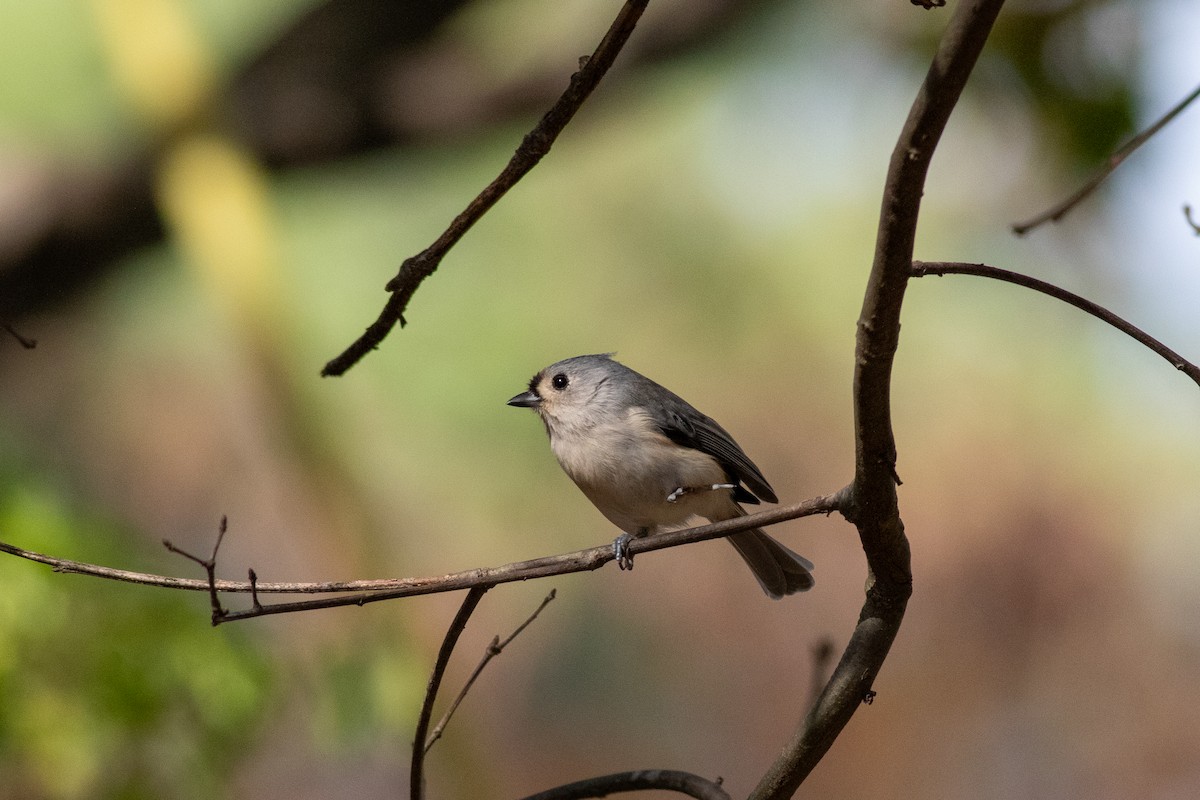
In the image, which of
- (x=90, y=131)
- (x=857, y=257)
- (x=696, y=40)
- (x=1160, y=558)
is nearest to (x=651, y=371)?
(x=857, y=257)

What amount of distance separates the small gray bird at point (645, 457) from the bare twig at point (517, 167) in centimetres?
113

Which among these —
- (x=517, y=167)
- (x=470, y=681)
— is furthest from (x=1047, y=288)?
(x=470, y=681)

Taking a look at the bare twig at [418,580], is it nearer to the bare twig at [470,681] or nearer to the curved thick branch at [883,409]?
the curved thick branch at [883,409]

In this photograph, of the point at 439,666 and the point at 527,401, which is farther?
the point at 527,401

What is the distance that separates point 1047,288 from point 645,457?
4.95 feet

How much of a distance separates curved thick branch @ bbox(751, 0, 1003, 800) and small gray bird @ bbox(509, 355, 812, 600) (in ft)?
3.58

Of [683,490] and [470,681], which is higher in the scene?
[683,490]

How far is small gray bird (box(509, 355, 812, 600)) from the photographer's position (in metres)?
2.85

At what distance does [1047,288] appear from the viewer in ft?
4.74

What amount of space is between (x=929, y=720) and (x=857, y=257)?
227 centimetres

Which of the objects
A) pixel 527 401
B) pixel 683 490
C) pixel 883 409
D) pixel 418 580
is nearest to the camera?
pixel 883 409

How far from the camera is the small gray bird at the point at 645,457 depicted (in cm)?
285

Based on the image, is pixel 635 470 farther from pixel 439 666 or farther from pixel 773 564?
pixel 439 666

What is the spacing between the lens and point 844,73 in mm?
5023
